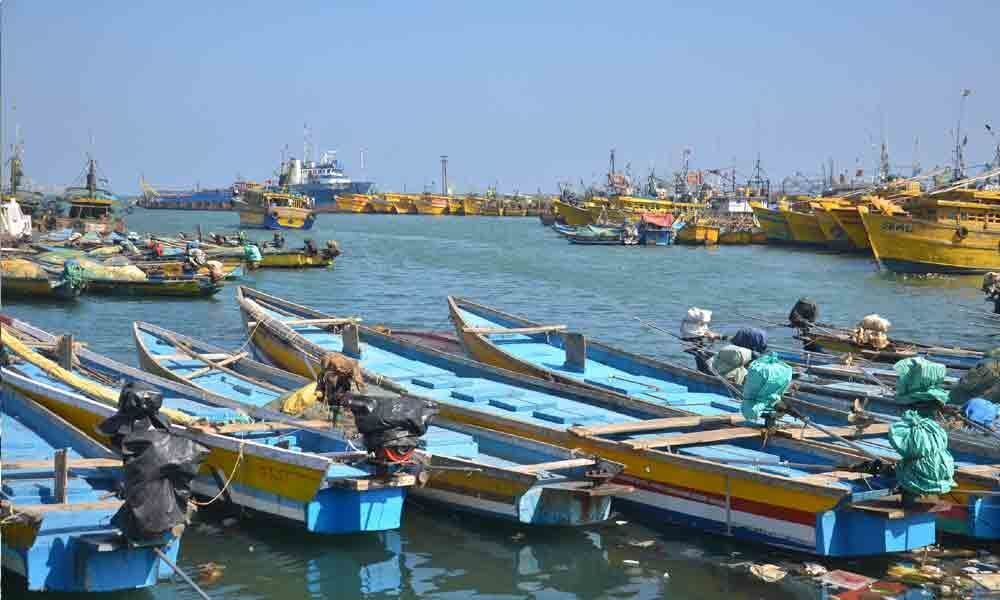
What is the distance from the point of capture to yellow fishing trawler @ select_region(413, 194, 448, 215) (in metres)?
162

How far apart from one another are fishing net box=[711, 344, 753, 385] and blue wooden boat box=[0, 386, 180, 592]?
804cm

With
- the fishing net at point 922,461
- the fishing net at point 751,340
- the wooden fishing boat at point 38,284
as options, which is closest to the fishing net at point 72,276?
the wooden fishing boat at point 38,284

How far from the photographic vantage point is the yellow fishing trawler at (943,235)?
51.3m

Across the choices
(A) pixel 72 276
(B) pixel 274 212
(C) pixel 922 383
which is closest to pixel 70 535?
(C) pixel 922 383

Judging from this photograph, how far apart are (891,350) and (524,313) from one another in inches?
748

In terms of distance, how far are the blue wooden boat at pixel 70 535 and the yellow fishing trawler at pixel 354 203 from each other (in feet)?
498

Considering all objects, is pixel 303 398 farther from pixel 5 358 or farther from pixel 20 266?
pixel 20 266

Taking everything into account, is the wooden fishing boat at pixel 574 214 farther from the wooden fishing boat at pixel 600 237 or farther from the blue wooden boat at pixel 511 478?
the blue wooden boat at pixel 511 478

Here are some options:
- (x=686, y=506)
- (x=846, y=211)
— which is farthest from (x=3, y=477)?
(x=846, y=211)

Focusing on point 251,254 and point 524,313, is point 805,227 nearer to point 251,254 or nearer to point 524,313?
point 251,254

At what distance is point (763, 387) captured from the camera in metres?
12.5

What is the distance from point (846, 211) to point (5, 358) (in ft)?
193

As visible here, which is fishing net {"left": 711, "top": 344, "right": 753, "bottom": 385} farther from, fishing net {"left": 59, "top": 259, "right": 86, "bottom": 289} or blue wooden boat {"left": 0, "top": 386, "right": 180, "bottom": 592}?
fishing net {"left": 59, "top": 259, "right": 86, "bottom": 289}

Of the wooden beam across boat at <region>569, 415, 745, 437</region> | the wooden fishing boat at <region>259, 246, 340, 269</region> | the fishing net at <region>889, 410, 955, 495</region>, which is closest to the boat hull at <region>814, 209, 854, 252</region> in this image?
the wooden fishing boat at <region>259, 246, 340, 269</region>
